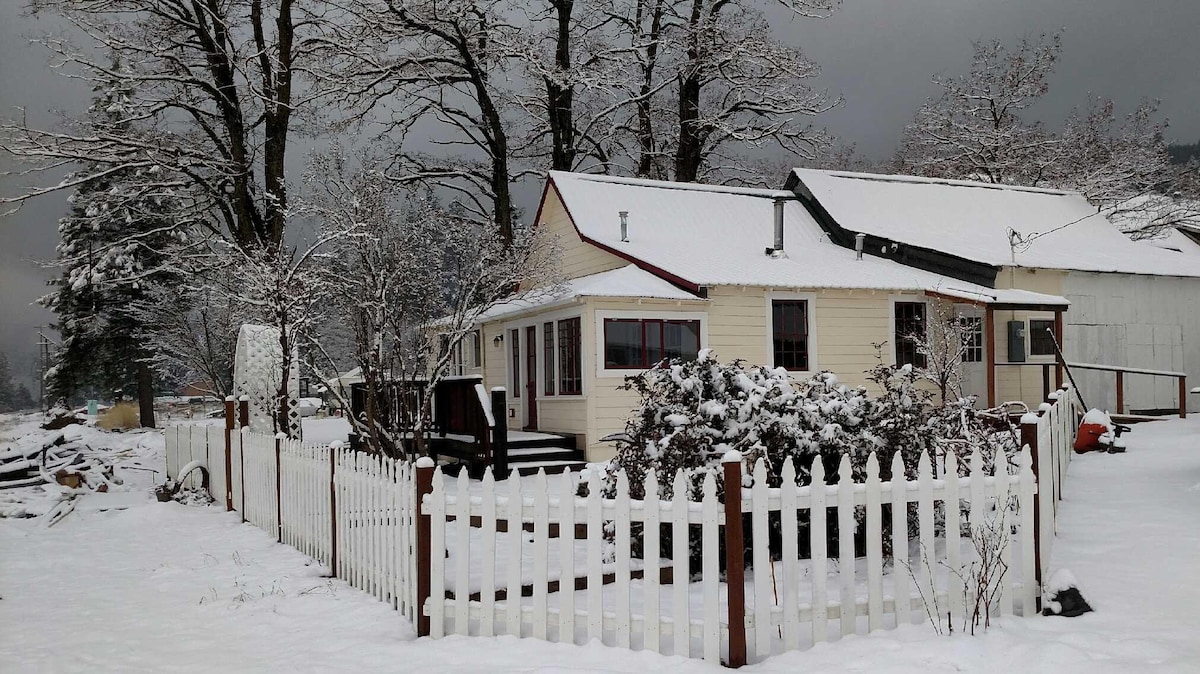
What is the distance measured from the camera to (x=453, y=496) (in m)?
5.58

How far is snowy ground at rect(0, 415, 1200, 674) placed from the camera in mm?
4805

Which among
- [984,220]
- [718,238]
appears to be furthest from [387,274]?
[984,220]

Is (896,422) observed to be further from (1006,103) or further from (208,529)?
(1006,103)

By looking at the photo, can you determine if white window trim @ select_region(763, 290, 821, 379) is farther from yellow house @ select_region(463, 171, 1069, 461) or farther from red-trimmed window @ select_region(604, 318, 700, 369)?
red-trimmed window @ select_region(604, 318, 700, 369)

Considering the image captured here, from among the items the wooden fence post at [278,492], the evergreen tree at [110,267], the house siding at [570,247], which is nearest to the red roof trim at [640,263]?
the house siding at [570,247]

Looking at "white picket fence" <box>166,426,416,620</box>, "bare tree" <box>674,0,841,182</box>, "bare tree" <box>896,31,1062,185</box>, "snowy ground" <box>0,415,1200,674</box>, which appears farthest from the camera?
"bare tree" <box>896,31,1062,185</box>

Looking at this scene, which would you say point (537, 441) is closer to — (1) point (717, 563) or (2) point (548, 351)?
(2) point (548, 351)

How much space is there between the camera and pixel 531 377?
17234 mm

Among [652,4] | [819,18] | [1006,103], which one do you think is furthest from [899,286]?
[1006,103]

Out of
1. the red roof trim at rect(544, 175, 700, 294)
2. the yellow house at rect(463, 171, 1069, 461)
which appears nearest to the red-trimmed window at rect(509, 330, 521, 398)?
the yellow house at rect(463, 171, 1069, 461)

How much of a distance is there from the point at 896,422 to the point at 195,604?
18.7 ft

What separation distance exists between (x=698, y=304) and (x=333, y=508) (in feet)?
29.1

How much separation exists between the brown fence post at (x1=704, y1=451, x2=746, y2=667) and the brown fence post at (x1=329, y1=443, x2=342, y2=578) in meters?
3.96

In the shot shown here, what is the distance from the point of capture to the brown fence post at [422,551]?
221 inches
